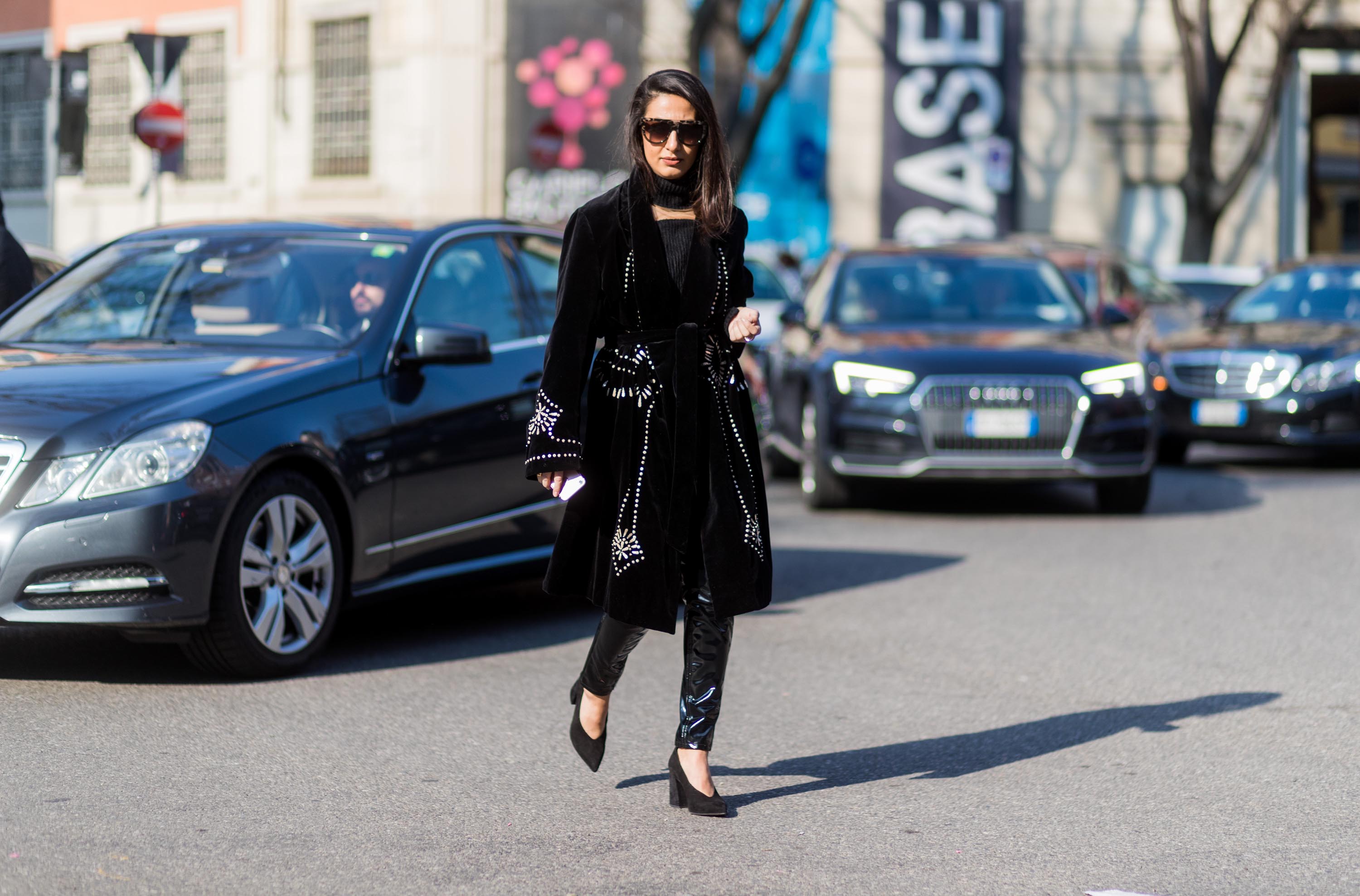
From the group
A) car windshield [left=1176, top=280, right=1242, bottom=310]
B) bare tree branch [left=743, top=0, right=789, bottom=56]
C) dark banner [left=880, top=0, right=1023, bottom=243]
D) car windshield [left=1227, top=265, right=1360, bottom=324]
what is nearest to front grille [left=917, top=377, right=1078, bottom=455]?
car windshield [left=1227, top=265, right=1360, bottom=324]

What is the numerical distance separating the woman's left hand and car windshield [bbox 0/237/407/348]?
2670 millimetres

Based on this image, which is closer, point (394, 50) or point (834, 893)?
point (834, 893)

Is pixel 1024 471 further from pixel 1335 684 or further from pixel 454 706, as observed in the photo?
pixel 454 706

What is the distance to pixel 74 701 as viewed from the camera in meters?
6.08

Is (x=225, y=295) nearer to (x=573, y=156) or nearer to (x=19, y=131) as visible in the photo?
(x=573, y=156)

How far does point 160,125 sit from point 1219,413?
8.88 metres

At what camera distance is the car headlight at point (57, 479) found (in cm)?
602

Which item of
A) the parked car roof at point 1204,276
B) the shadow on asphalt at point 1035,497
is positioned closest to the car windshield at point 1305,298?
the shadow on asphalt at point 1035,497

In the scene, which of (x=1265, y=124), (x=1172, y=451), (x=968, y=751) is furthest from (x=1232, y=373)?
(x=1265, y=124)

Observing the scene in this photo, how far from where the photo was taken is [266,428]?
255 inches

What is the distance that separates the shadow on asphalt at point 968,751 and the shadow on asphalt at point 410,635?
190 centimetres

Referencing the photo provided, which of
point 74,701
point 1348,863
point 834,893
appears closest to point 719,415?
point 834,893

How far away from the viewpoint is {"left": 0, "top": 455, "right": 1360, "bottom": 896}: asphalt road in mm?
4473

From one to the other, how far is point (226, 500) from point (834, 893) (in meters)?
2.77
